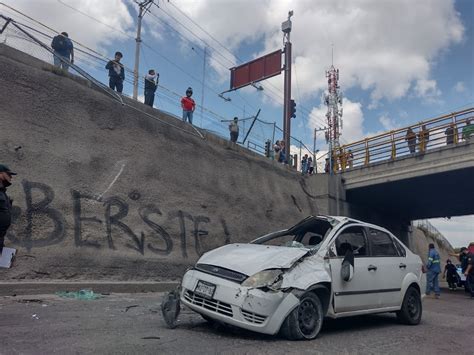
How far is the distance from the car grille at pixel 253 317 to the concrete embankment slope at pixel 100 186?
16.0 ft

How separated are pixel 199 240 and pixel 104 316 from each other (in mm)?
5649

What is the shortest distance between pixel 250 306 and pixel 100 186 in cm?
602

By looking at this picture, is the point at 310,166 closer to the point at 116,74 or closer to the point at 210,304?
the point at 116,74

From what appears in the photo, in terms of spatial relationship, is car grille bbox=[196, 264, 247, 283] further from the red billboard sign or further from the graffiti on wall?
the red billboard sign

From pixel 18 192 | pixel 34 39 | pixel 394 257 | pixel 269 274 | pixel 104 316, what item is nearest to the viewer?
pixel 269 274

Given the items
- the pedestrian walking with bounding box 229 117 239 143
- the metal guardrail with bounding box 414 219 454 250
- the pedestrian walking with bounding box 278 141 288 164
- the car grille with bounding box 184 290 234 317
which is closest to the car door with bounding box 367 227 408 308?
the car grille with bounding box 184 290 234 317

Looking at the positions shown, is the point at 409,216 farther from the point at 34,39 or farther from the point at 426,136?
the point at 34,39

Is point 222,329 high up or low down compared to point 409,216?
down

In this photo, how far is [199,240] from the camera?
37.6 feet

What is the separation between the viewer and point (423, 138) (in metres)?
17.0

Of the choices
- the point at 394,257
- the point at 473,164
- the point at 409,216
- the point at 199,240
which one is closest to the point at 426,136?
the point at 473,164

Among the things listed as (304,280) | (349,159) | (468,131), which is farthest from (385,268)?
(349,159)

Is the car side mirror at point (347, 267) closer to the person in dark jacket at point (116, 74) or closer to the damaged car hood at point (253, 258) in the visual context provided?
the damaged car hood at point (253, 258)

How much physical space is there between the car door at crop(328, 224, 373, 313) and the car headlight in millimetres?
1057
